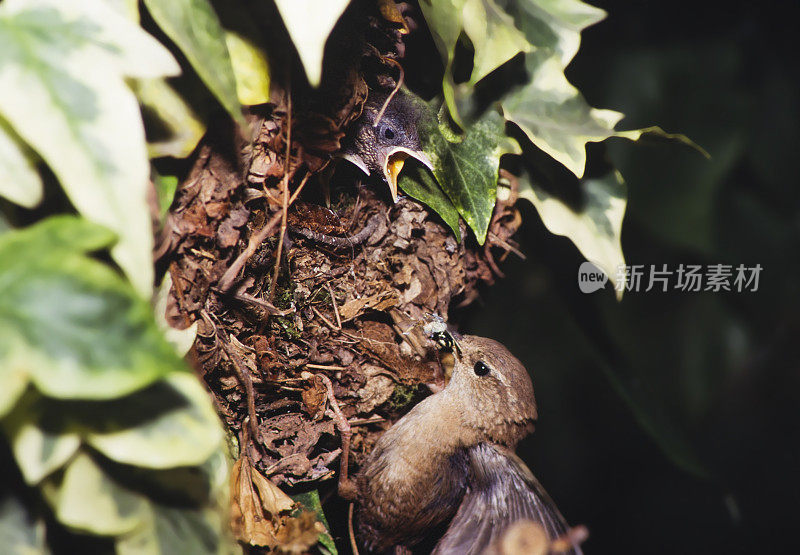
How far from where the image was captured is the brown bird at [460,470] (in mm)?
934

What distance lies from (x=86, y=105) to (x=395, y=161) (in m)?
0.45

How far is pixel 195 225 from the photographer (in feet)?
2.51

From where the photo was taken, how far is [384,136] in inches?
34.3

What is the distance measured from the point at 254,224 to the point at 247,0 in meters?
0.28

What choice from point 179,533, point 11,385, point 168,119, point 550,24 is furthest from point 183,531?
point 550,24

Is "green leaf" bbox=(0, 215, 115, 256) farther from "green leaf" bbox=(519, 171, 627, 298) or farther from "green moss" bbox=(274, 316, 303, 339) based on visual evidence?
"green leaf" bbox=(519, 171, 627, 298)

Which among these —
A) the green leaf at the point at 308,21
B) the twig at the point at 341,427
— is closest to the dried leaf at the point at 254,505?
the twig at the point at 341,427

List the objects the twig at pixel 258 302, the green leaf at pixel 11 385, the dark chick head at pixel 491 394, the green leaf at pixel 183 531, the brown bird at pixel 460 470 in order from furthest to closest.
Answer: the dark chick head at pixel 491 394, the brown bird at pixel 460 470, the twig at pixel 258 302, the green leaf at pixel 183 531, the green leaf at pixel 11 385

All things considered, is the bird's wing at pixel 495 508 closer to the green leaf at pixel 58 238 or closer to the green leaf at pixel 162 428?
the green leaf at pixel 162 428

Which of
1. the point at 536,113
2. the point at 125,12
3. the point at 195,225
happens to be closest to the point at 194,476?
the point at 195,225

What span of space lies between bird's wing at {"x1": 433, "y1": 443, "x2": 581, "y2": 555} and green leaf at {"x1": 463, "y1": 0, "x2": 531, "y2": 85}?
2.00ft

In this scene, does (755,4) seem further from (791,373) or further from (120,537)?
(120,537)

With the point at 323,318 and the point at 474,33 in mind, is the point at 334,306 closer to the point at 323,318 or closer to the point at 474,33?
the point at 323,318

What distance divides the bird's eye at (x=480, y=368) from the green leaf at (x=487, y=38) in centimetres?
50
